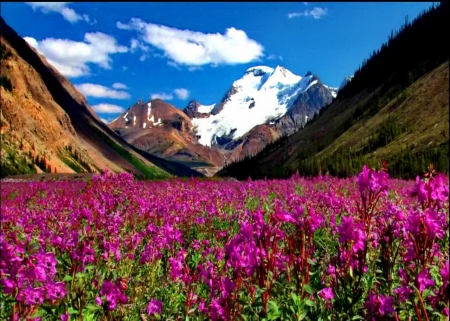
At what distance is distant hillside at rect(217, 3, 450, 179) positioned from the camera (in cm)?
9175

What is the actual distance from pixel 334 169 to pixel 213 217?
81.8 m

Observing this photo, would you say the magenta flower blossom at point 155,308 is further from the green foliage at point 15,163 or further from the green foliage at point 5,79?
the green foliage at point 5,79

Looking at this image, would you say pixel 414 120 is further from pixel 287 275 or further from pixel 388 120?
pixel 287 275

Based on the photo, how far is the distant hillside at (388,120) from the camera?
9175 centimetres

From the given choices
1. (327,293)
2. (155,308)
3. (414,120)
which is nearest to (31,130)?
(414,120)

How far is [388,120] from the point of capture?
117 m

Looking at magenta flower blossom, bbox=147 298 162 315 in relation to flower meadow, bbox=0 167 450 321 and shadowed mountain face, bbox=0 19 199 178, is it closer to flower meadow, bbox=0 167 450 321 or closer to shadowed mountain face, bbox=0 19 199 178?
flower meadow, bbox=0 167 450 321

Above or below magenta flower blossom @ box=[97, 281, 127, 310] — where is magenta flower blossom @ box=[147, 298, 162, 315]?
below

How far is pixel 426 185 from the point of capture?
3.37 m

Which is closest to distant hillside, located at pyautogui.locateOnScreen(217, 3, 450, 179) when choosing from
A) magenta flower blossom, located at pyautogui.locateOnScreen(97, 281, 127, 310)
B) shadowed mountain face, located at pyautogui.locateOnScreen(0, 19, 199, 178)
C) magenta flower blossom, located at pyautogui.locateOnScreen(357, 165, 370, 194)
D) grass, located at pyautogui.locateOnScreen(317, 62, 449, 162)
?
grass, located at pyautogui.locateOnScreen(317, 62, 449, 162)

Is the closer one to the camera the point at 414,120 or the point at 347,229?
the point at 347,229

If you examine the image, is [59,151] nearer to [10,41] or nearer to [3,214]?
[10,41]

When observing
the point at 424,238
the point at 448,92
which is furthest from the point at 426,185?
the point at 448,92

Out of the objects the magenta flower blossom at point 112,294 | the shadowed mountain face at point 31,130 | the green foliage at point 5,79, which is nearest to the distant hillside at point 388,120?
the shadowed mountain face at point 31,130
